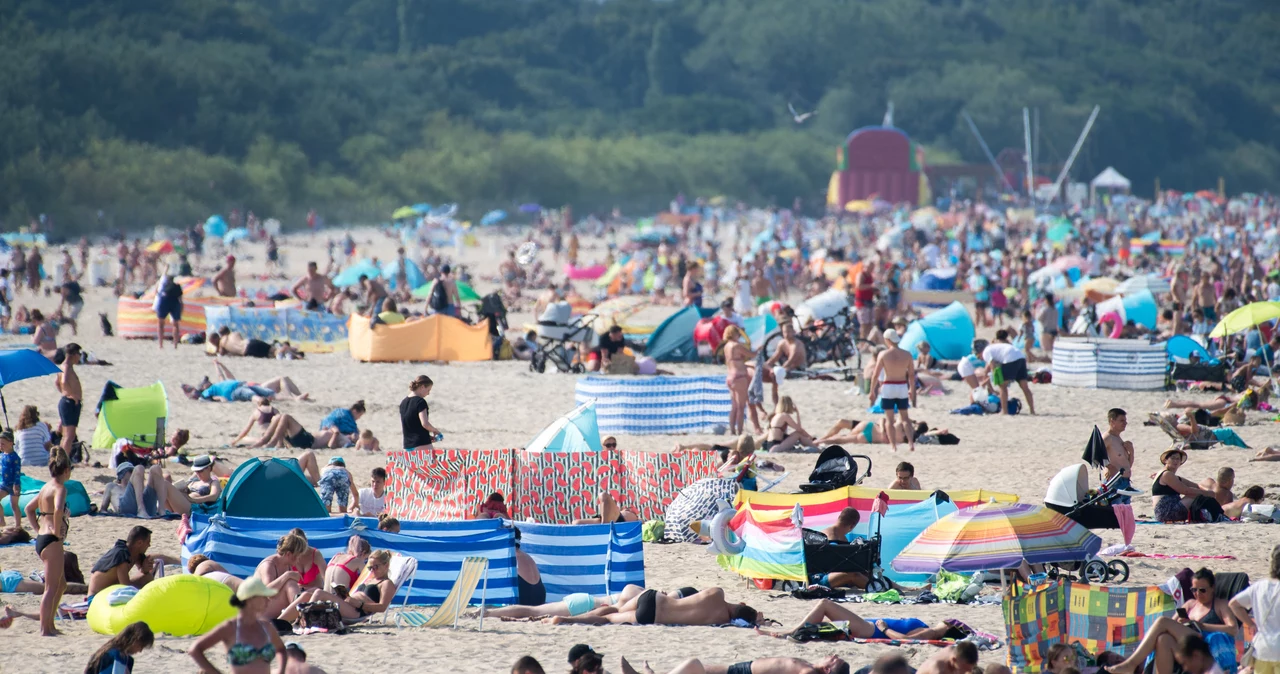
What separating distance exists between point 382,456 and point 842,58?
242 feet

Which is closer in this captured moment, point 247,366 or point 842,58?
point 247,366

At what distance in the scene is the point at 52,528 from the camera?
290 inches

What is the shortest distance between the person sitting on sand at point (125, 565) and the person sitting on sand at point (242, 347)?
9.61 m

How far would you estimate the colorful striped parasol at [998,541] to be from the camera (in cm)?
688

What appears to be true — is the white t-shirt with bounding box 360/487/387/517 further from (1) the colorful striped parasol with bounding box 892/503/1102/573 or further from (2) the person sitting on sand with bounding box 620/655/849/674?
(2) the person sitting on sand with bounding box 620/655/849/674

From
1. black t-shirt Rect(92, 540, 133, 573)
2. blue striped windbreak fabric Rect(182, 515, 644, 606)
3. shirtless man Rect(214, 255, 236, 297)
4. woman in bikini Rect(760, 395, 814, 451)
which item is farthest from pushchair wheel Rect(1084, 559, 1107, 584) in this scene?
shirtless man Rect(214, 255, 236, 297)

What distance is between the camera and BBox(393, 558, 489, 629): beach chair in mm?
6602

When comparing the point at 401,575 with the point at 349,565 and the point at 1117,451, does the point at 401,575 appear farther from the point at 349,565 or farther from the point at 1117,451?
the point at 1117,451

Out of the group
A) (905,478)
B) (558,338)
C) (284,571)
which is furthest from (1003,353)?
(284,571)

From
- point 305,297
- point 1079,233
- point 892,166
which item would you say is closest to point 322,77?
point 892,166

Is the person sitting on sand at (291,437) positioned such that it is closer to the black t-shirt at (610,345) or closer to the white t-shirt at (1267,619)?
the black t-shirt at (610,345)

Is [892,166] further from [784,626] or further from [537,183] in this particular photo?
[784,626]

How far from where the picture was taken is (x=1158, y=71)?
8694 centimetres

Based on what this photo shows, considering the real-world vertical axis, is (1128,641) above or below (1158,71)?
below
